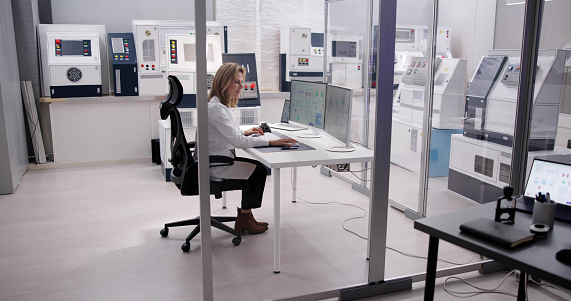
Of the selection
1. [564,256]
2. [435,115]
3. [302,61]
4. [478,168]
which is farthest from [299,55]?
[564,256]

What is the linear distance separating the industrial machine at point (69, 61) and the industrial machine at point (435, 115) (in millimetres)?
3526

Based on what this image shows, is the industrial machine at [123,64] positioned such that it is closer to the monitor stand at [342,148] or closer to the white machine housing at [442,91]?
the white machine housing at [442,91]

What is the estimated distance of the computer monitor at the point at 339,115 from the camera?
323 cm

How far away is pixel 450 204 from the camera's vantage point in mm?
3844

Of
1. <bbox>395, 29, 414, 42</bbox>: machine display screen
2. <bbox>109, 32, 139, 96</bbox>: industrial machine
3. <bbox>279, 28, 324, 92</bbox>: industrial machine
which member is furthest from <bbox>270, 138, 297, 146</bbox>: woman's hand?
<bbox>279, 28, 324, 92</bbox>: industrial machine

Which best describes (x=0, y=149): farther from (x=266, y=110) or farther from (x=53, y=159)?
(x=266, y=110)

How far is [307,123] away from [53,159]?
354cm

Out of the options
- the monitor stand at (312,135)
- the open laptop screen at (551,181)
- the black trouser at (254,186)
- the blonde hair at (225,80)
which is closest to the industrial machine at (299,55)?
the monitor stand at (312,135)

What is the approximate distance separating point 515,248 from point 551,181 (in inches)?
24.8

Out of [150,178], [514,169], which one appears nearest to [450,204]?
[514,169]

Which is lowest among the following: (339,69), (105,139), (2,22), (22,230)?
(22,230)

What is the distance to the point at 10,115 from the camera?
473 cm

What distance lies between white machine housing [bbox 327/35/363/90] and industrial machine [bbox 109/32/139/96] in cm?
→ 235

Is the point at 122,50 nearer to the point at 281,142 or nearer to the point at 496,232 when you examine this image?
the point at 281,142
